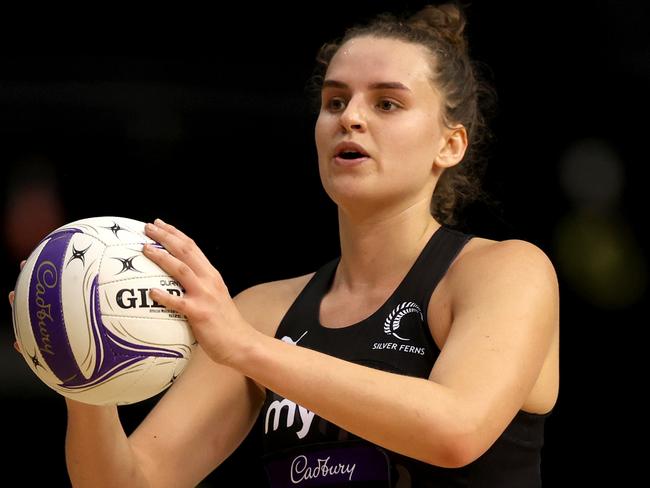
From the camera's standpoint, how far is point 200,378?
301cm

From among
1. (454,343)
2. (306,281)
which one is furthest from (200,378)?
(454,343)

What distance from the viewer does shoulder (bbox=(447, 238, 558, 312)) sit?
2.49m

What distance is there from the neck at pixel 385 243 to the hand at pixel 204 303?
2.65 feet

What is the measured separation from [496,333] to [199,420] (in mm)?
956

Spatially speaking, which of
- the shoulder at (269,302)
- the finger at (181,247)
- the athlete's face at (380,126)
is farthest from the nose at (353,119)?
the finger at (181,247)

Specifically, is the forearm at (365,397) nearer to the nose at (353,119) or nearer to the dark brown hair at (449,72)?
the nose at (353,119)

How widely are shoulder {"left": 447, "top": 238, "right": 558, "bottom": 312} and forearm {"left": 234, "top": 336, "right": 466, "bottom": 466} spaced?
1.28ft

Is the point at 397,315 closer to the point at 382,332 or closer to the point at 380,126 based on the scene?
the point at 382,332

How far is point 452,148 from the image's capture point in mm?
2992

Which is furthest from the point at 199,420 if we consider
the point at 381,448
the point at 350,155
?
the point at 350,155

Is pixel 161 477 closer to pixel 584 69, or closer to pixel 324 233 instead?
pixel 324 233

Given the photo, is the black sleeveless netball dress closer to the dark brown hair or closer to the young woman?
the young woman

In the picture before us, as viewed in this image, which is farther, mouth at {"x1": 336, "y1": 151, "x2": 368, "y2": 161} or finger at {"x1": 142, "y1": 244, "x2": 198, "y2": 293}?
mouth at {"x1": 336, "y1": 151, "x2": 368, "y2": 161}

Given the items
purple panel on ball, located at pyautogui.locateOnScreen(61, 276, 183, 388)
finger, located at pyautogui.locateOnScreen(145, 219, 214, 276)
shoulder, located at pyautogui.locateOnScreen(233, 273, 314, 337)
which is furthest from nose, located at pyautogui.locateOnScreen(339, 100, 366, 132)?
purple panel on ball, located at pyautogui.locateOnScreen(61, 276, 183, 388)
